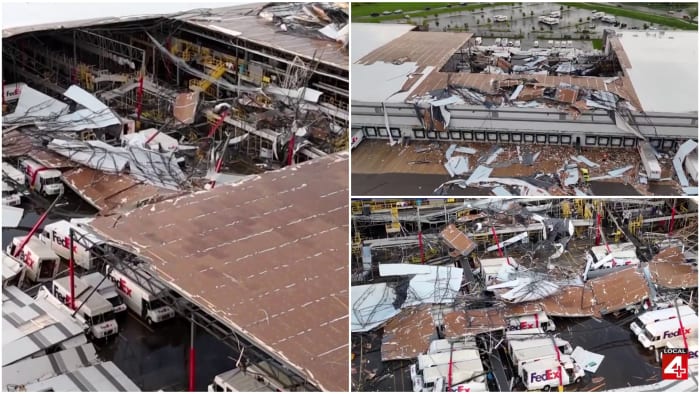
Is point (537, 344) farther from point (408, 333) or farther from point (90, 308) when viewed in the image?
point (90, 308)

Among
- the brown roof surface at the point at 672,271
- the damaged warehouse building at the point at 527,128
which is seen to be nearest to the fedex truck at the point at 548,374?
the damaged warehouse building at the point at 527,128

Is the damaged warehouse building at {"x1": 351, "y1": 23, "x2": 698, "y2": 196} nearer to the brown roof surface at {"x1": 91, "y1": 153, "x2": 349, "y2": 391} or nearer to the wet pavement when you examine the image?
the brown roof surface at {"x1": 91, "y1": 153, "x2": 349, "y2": 391}

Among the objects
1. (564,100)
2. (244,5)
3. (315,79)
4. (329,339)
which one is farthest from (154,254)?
(244,5)

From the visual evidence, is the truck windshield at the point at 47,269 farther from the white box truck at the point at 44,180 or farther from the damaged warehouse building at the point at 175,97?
the white box truck at the point at 44,180

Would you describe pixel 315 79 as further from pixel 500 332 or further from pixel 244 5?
pixel 500 332

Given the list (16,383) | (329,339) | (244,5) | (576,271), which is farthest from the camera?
(244,5)
